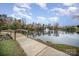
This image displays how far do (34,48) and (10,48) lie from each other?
0.79 feet

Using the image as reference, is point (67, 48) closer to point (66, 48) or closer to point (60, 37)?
point (66, 48)

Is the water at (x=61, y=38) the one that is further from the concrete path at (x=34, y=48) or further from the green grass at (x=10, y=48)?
the green grass at (x=10, y=48)

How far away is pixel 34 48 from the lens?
6.37 feet

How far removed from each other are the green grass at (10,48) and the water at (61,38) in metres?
0.21

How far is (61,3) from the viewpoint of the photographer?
1928 mm

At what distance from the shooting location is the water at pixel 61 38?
192cm

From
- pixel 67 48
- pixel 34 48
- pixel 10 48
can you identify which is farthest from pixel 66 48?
pixel 10 48

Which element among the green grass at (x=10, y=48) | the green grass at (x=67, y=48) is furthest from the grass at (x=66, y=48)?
the green grass at (x=10, y=48)

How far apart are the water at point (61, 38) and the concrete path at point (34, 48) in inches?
2.9

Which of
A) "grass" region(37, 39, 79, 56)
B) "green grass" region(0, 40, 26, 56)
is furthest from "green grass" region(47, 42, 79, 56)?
"green grass" region(0, 40, 26, 56)

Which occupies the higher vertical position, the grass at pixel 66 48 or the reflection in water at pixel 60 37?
the reflection in water at pixel 60 37

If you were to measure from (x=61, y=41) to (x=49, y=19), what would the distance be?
0.25 metres

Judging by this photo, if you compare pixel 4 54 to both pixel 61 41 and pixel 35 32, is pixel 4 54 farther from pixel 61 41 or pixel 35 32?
pixel 61 41

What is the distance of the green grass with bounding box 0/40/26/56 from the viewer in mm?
1923
